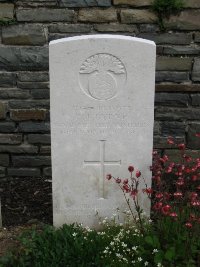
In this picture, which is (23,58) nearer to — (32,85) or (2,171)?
(32,85)

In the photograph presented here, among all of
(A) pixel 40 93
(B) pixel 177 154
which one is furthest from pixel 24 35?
(B) pixel 177 154

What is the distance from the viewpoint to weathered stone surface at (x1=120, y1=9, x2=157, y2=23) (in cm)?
418

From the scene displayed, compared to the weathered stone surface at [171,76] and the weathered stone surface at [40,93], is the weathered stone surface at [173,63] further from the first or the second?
the weathered stone surface at [40,93]

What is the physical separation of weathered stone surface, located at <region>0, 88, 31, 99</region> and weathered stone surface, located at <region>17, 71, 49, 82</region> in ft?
0.38

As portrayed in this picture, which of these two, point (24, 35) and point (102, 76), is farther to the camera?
point (24, 35)

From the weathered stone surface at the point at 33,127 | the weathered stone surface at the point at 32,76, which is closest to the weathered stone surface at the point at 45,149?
the weathered stone surface at the point at 33,127

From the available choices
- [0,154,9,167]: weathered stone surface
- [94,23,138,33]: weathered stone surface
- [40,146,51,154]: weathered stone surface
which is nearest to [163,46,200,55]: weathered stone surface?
[94,23,138,33]: weathered stone surface

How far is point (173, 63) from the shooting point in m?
4.32

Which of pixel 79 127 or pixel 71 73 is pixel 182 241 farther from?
pixel 71 73

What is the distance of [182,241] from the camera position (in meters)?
3.21

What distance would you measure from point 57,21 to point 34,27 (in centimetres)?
22

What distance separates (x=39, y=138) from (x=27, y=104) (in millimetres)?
365

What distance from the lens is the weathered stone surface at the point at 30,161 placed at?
4.64 m

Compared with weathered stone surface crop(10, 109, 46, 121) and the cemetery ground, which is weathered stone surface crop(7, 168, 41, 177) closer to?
weathered stone surface crop(10, 109, 46, 121)
